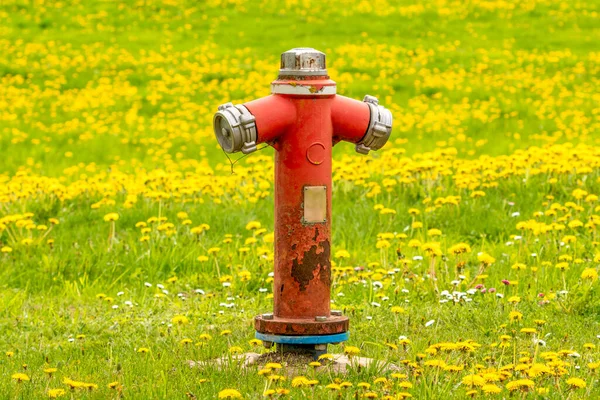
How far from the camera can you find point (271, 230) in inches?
306

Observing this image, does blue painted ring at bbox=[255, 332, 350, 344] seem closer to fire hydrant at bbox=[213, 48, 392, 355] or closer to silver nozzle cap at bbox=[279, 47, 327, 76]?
fire hydrant at bbox=[213, 48, 392, 355]

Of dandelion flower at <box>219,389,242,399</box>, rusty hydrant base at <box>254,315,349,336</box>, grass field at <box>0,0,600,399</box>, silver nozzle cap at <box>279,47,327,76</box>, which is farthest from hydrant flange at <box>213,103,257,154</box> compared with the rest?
dandelion flower at <box>219,389,242,399</box>

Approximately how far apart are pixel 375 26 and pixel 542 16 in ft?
13.8

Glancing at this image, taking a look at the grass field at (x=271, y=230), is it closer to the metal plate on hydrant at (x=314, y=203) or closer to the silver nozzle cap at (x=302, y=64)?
the metal plate on hydrant at (x=314, y=203)

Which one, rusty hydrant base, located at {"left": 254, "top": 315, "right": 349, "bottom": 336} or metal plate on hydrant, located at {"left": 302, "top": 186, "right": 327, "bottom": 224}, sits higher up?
metal plate on hydrant, located at {"left": 302, "top": 186, "right": 327, "bottom": 224}

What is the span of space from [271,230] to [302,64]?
3.49m

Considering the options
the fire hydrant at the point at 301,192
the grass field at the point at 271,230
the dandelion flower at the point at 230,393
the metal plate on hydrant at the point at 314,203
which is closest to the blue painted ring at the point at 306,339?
the fire hydrant at the point at 301,192

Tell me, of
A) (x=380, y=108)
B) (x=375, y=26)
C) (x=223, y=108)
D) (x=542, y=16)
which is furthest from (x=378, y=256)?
(x=542, y=16)

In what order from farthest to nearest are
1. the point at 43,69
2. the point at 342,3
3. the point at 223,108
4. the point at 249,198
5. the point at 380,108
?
the point at 342,3, the point at 43,69, the point at 249,198, the point at 380,108, the point at 223,108

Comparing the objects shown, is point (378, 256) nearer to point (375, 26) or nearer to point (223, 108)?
point (223, 108)

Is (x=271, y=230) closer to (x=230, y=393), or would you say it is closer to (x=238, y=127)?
(x=238, y=127)

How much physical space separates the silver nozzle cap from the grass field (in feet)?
3.98

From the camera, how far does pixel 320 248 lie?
441 cm

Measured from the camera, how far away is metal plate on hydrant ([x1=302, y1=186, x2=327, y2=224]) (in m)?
4.37
